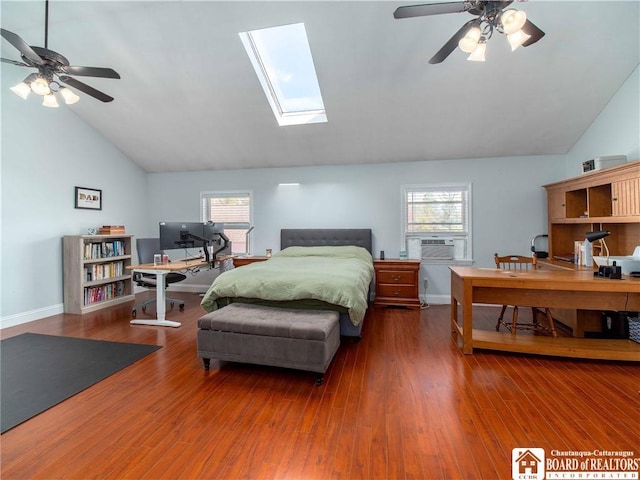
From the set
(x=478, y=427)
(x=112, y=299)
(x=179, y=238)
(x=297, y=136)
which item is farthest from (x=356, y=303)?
(x=112, y=299)

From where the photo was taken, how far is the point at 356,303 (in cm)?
263

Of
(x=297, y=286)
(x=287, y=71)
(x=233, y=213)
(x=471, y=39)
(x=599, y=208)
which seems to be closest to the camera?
(x=471, y=39)

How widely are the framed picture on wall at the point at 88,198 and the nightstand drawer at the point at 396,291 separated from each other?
484cm

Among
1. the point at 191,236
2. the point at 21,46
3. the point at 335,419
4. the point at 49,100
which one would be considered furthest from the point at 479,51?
the point at 49,100

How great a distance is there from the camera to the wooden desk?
254 cm

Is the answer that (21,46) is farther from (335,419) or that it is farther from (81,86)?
(335,419)

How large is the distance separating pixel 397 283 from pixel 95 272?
4658 mm

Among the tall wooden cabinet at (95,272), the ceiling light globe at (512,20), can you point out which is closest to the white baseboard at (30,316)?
the tall wooden cabinet at (95,272)

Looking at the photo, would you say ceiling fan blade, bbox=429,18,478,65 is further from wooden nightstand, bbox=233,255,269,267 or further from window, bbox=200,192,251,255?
window, bbox=200,192,251,255

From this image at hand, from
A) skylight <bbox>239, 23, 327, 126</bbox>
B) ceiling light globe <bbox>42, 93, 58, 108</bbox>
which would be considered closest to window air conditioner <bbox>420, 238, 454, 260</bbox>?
skylight <bbox>239, 23, 327, 126</bbox>

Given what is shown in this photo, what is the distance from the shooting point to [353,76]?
137 inches

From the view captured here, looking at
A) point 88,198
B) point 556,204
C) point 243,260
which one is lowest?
point 243,260

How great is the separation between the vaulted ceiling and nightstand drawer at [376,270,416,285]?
190 centimetres

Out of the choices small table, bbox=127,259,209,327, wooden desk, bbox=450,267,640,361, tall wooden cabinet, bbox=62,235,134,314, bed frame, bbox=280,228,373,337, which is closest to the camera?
wooden desk, bbox=450,267,640,361
